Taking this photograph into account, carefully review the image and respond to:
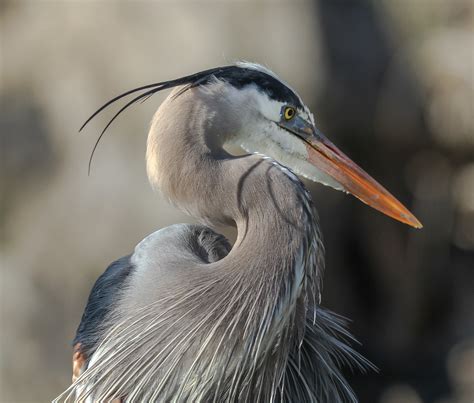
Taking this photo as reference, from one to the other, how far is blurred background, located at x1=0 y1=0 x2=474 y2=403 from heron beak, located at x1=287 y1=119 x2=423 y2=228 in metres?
2.12

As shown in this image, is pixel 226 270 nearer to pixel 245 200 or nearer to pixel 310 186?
pixel 245 200

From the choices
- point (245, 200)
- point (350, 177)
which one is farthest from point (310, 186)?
point (245, 200)

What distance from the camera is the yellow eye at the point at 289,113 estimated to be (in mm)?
2273

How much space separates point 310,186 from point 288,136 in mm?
2292

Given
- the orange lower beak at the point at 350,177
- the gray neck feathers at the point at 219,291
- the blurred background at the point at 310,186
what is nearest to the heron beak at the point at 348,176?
the orange lower beak at the point at 350,177

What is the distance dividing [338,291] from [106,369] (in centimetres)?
301

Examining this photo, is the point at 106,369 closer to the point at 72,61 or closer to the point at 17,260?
the point at 17,260

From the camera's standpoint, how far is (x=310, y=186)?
4.59 metres

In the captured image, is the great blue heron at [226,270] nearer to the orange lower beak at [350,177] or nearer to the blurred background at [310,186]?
the orange lower beak at [350,177]

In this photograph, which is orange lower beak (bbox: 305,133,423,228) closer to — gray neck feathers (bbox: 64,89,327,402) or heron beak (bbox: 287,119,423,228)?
heron beak (bbox: 287,119,423,228)

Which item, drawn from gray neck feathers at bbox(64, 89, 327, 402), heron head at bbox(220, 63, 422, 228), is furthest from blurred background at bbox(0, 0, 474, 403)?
gray neck feathers at bbox(64, 89, 327, 402)

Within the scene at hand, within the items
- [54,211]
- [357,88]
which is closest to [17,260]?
[54,211]

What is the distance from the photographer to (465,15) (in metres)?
5.62

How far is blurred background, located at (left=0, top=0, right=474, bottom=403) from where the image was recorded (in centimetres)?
454
